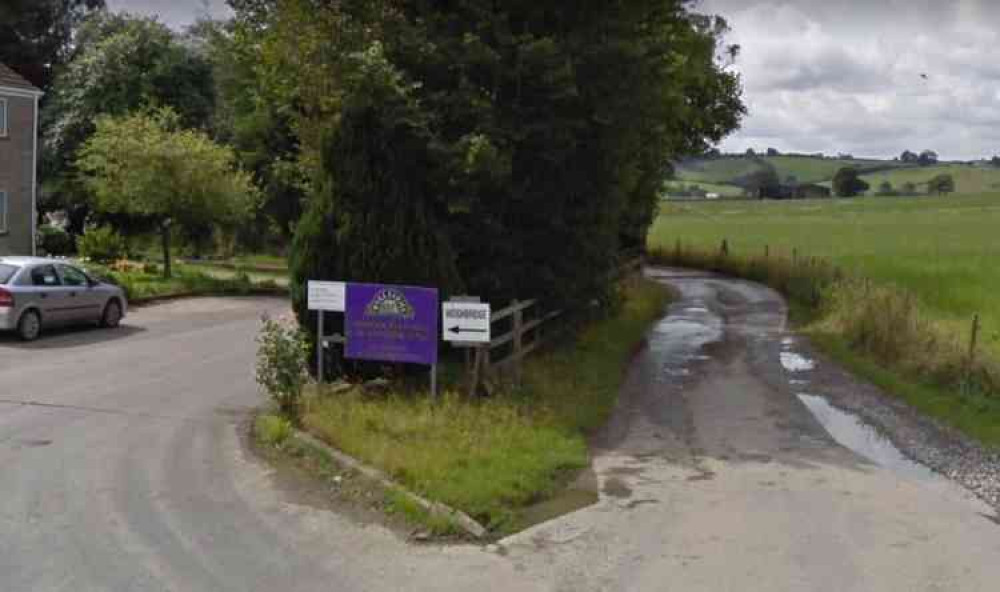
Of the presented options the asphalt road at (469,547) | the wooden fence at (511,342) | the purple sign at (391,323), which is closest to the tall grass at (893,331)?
the asphalt road at (469,547)

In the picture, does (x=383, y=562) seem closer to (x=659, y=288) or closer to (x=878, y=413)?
(x=878, y=413)

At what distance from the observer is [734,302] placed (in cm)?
3194

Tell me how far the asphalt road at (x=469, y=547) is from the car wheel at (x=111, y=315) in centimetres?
564

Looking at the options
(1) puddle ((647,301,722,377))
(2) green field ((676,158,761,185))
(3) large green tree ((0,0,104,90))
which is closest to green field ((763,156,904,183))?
(2) green field ((676,158,761,185))

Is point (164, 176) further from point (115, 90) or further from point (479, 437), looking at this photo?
point (479, 437)

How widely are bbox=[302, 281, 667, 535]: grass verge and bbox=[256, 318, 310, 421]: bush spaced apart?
25 cm

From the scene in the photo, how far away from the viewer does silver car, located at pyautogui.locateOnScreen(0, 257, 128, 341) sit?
17.6 metres

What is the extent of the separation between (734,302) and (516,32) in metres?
19.2

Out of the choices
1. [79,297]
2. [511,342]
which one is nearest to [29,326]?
[79,297]

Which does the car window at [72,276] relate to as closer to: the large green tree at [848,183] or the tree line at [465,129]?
the tree line at [465,129]

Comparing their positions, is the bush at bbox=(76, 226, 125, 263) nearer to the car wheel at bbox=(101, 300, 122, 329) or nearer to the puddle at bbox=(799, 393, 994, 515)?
the car wheel at bbox=(101, 300, 122, 329)

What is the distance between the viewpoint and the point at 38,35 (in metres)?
52.3

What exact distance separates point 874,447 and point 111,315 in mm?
14272

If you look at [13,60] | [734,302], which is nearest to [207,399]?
[734,302]
